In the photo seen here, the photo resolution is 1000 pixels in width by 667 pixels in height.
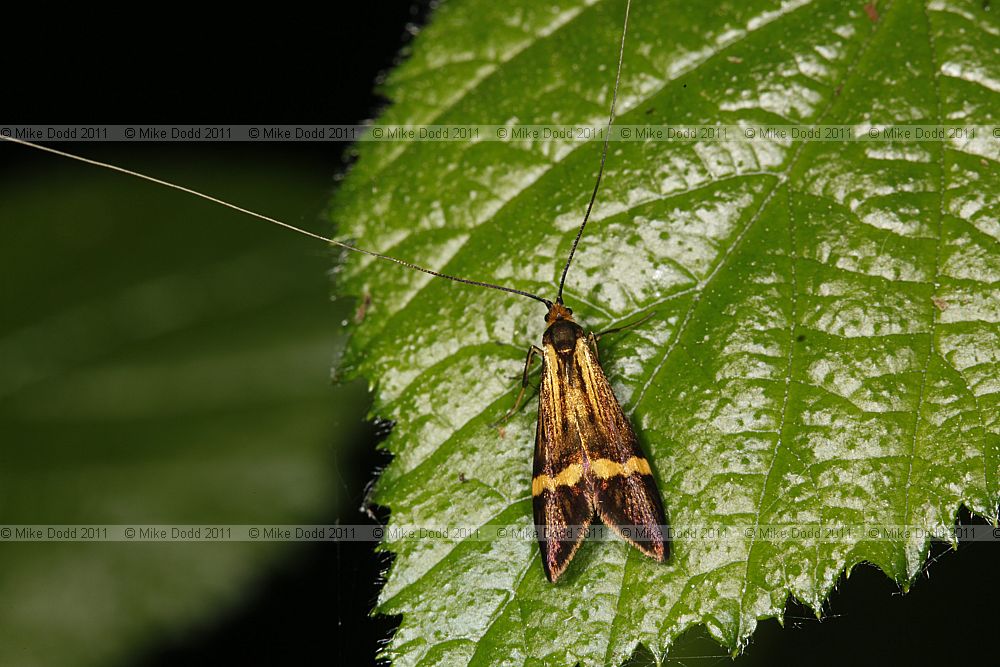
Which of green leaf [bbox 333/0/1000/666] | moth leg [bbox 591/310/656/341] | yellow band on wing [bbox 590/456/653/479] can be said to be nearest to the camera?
green leaf [bbox 333/0/1000/666]

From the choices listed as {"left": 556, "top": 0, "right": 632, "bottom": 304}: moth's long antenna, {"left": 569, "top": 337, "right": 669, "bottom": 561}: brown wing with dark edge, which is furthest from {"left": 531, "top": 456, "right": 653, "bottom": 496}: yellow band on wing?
{"left": 556, "top": 0, "right": 632, "bottom": 304}: moth's long antenna

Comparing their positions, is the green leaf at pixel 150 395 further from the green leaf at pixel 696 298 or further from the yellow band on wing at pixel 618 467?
the yellow band on wing at pixel 618 467

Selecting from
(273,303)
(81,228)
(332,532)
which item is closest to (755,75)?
(332,532)

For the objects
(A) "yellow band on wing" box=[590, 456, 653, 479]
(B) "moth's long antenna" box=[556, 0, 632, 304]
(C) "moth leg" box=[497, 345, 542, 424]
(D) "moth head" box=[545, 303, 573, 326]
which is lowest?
(A) "yellow band on wing" box=[590, 456, 653, 479]

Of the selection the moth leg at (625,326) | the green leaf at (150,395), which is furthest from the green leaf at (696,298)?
the green leaf at (150,395)

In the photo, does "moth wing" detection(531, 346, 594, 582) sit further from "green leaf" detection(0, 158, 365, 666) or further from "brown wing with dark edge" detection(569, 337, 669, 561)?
"green leaf" detection(0, 158, 365, 666)

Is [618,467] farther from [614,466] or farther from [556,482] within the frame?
[556,482]

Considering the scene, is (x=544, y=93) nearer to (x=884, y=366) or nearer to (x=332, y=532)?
(x=884, y=366)
